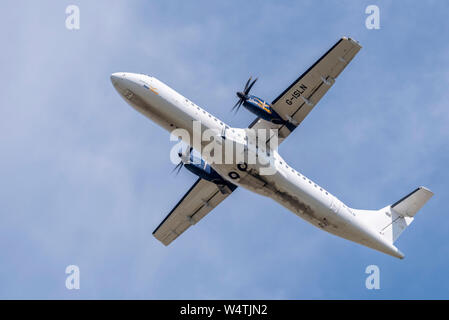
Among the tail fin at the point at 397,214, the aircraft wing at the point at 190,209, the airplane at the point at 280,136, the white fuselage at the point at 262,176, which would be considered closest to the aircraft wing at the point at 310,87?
the airplane at the point at 280,136

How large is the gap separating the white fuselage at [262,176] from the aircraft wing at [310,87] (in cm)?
202

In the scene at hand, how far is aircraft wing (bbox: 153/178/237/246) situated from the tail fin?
8835mm

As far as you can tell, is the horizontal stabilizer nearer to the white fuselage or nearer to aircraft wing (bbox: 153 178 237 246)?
the white fuselage

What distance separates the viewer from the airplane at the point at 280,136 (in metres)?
31.3

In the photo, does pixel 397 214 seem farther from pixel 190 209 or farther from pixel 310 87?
pixel 190 209

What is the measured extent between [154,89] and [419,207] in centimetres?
1709

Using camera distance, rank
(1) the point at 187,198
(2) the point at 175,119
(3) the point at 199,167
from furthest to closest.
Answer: (1) the point at 187,198 < (3) the point at 199,167 < (2) the point at 175,119

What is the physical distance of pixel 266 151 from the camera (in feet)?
107

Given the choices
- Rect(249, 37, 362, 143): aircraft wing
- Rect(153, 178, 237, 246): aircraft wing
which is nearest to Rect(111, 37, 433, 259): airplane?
Rect(249, 37, 362, 143): aircraft wing

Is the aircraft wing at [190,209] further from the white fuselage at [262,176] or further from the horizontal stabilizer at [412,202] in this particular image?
the horizontal stabilizer at [412,202]

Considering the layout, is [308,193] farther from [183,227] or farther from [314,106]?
[183,227]

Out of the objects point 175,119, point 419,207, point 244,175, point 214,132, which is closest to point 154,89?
point 175,119

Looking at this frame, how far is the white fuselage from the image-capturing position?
31266 millimetres

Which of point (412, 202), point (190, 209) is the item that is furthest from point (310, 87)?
point (190, 209)
